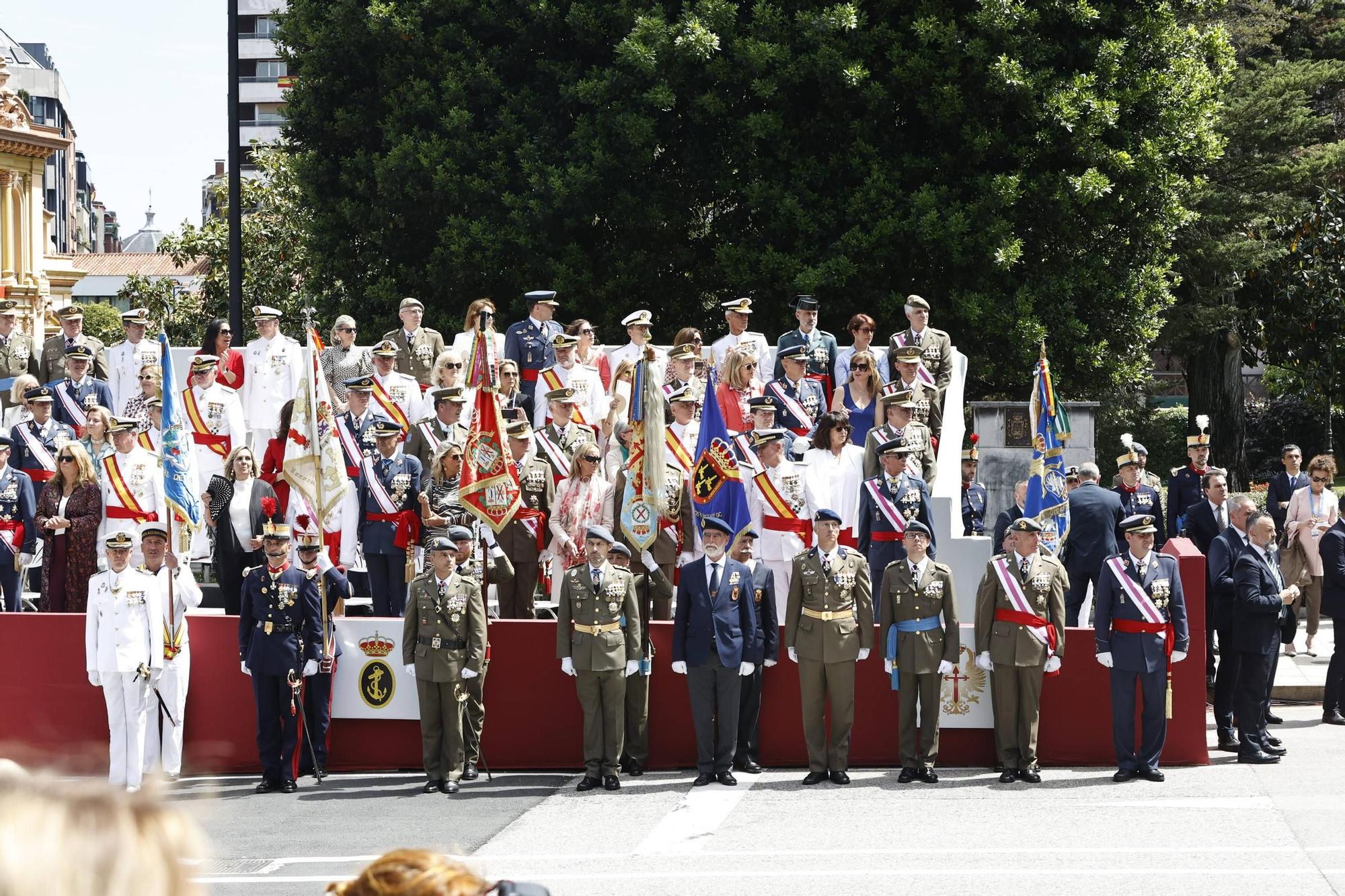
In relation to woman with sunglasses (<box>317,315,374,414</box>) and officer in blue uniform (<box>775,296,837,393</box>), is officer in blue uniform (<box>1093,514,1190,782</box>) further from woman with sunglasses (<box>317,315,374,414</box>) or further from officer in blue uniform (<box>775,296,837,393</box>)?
woman with sunglasses (<box>317,315,374,414</box>)

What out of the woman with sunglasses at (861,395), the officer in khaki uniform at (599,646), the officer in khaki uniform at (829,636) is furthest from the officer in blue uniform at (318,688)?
the woman with sunglasses at (861,395)

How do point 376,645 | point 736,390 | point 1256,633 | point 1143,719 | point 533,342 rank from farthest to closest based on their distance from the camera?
point 533,342 → point 736,390 → point 376,645 → point 1256,633 → point 1143,719

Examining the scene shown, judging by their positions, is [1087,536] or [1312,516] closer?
[1087,536]

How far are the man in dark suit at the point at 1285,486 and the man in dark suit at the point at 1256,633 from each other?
3882mm

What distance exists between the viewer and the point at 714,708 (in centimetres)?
1287

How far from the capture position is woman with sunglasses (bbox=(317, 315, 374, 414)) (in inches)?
709

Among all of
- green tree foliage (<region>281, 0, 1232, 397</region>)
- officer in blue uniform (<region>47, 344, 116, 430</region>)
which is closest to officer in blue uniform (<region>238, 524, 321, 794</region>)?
officer in blue uniform (<region>47, 344, 116, 430</region>)

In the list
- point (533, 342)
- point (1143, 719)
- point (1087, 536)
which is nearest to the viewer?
point (1143, 719)

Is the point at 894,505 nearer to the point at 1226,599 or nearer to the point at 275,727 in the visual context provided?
the point at 1226,599

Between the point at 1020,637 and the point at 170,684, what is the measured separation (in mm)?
6907

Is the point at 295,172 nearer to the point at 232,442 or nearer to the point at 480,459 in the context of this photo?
the point at 232,442

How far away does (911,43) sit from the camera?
2111 centimetres

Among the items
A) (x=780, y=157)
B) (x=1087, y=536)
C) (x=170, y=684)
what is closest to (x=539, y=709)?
(x=170, y=684)

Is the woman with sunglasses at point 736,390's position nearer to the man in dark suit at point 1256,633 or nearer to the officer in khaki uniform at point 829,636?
the officer in khaki uniform at point 829,636
